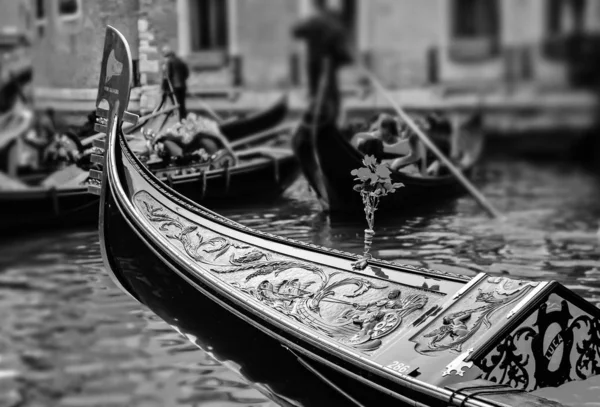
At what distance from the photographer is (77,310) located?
243 cm

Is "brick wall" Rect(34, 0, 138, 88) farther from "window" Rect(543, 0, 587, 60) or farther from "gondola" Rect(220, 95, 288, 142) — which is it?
"window" Rect(543, 0, 587, 60)

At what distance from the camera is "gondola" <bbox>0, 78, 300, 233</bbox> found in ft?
8.00

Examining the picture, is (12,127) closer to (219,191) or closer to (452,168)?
(219,191)

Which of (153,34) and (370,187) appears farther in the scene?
(153,34)

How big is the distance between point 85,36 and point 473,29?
3.68 m

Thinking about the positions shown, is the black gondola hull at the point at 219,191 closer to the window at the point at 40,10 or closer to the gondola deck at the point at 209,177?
the gondola deck at the point at 209,177

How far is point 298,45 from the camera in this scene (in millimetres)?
4207

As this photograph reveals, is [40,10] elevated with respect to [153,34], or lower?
elevated

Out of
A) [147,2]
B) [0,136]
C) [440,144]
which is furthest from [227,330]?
[0,136]

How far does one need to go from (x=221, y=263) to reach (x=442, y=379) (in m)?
0.76

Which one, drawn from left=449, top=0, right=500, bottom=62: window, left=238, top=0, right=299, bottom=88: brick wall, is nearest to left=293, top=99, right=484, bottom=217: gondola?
left=238, top=0, right=299, bottom=88: brick wall

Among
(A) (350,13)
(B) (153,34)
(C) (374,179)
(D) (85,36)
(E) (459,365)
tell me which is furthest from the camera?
(A) (350,13)

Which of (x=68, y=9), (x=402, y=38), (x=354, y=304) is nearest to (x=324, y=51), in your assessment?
(x=68, y=9)

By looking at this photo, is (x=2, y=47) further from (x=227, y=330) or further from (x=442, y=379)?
(x=442, y=379)
